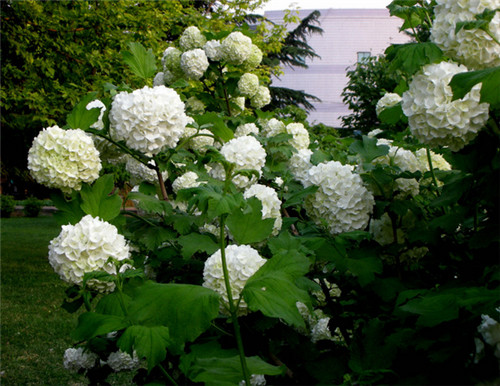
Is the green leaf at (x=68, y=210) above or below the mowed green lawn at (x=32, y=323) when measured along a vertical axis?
above

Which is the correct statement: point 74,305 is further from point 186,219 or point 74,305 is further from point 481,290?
point 481,290

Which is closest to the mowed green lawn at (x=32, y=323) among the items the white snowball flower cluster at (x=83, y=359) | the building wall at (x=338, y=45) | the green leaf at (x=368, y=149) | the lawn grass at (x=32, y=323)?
the lawn grass at (x=32, y=323)

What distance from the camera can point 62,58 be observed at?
28.9ft

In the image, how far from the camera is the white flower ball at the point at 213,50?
10.2 ft

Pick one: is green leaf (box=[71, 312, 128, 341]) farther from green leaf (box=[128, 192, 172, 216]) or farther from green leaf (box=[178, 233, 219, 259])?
green leaf (box=[128, 192, 172, 216])

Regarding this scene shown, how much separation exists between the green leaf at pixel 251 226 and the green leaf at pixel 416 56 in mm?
601

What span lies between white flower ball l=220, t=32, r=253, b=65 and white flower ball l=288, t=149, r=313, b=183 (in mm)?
822

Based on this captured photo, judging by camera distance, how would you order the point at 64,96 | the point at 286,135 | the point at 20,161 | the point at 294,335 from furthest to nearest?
the point at 20,161, the point at 64,96, the point at 286,135, the point at 294,335

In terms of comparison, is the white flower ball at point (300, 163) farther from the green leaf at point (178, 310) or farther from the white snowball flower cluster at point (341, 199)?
the green leaf at point (178, 310)

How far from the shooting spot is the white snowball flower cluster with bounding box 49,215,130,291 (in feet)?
5.79

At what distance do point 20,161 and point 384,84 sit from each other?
8913 mm

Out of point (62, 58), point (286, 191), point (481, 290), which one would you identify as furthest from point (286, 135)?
point (62, 58)

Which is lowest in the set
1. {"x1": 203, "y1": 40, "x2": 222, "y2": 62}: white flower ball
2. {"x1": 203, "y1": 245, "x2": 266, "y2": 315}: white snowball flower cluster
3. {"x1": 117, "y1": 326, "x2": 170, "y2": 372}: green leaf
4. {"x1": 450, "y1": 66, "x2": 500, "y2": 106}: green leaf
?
{"x1": 117, "y1": 326, "x2": 170, "y2": 372}: green leaf

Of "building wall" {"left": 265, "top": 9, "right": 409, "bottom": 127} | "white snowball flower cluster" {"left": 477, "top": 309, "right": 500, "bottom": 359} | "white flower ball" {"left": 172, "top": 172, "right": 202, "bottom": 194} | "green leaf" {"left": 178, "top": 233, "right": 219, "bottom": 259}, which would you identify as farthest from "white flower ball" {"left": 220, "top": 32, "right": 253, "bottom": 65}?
"building wall" {"left": 265, "top": 9, "right": 409, "bottom": 127}
